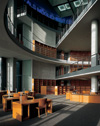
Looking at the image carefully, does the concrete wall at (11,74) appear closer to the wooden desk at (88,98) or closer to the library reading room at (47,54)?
the library reading room at (47,54)

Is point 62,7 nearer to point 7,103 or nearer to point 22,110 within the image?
point 7,103

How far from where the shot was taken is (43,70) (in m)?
17.8

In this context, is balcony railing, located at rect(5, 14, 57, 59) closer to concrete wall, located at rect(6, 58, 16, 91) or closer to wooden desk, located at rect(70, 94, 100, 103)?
concrete wall, located at rect(6, 58, 16, 91)

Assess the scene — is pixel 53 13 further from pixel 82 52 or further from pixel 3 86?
pixel 3 86

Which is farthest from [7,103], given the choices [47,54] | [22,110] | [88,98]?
[47,54]

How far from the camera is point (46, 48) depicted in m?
18.0

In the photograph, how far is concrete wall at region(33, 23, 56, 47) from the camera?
16641mm

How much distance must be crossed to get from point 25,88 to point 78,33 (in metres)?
8.77

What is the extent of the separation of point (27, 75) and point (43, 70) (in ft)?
8.70

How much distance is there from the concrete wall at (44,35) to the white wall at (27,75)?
11.1 feet

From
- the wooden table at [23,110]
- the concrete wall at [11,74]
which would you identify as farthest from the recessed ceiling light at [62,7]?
the wooden table at [23,110]

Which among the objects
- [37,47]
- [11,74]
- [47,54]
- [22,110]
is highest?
[37,47]

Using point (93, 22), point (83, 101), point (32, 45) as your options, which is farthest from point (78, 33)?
point (83, 101)

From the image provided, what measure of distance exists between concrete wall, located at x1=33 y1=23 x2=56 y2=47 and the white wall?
339 cm
